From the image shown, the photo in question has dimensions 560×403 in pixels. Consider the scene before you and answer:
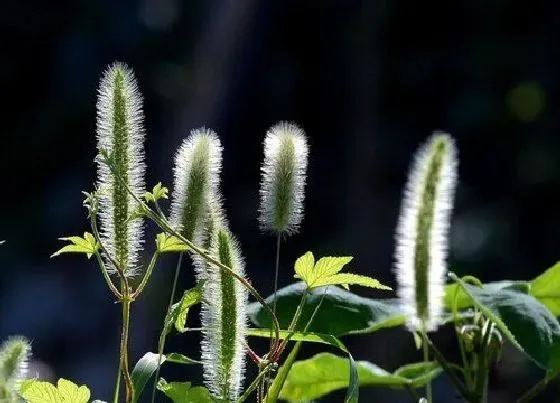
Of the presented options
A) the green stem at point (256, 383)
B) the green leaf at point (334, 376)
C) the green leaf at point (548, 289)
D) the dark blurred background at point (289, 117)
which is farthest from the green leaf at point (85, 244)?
the dark blurred background at point (289, 117)

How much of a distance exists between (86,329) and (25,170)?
1.03m

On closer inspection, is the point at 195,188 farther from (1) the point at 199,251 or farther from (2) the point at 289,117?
(2) the point at 289,117

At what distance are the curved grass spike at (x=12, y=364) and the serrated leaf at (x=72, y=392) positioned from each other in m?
0.05

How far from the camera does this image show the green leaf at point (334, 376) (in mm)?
764

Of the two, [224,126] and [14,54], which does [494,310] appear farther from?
[14,54]

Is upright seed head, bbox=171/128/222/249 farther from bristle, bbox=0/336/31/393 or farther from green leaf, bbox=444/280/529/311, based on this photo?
green leaf, bbox=444/280/529/311

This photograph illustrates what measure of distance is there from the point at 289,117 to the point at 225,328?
628cm

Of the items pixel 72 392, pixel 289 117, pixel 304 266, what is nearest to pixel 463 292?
pixel 304 266

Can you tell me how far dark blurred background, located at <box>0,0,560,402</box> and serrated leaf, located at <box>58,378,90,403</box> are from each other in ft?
17.4

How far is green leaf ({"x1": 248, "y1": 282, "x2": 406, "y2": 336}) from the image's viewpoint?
72 cm

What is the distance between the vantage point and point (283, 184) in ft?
2.01

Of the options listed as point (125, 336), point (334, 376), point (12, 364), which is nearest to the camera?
point (12, 364)

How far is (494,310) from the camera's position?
707 millimetres

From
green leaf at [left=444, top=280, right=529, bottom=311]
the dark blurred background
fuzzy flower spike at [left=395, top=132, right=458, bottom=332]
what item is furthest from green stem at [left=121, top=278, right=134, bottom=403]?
the dark blurred background
